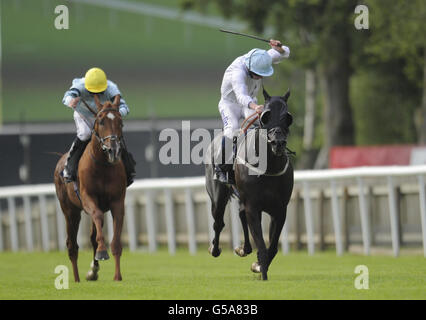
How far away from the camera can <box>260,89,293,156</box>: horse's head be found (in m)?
9.76

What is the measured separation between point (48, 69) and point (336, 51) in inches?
367

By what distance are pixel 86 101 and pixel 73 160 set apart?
0.58 meters

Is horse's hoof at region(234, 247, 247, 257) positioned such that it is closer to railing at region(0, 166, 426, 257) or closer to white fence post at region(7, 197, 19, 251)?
railing at region(0, 166, 426, 257)

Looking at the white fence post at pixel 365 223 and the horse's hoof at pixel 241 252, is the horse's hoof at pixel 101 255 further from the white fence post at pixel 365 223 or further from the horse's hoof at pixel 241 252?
the white fence post at pixel 365 223

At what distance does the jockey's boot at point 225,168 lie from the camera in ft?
36.6

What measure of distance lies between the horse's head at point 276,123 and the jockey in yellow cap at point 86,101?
5.09ft

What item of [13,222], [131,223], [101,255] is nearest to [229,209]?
[131,223]

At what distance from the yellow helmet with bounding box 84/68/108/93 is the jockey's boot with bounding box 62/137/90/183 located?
0.63 meters

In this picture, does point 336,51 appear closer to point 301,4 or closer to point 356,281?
point 301,4

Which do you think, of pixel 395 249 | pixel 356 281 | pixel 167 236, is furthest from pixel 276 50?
pixel 167 236

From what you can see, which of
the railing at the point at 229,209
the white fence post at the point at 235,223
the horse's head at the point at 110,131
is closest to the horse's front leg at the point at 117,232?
the horse's head at the point at 110,131

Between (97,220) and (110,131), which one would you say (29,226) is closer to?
(97,220)

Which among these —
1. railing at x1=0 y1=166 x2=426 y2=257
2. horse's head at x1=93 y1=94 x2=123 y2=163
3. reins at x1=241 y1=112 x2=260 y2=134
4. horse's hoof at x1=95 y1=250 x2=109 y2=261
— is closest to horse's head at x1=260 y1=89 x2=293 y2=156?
reins at x1=241 y1=112 x2=260 y2=134

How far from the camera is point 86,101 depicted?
36.7 feet
